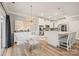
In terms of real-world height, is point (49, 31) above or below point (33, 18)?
below

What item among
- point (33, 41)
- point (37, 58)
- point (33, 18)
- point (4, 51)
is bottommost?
point (37, 58)

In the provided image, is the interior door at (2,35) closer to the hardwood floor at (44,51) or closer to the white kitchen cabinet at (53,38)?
the hardwood floor at (44,51)

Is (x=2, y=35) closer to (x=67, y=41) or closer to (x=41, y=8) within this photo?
(x=41, y=8)

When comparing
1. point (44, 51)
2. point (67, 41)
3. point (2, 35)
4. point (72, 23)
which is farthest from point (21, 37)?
point (72, 23)

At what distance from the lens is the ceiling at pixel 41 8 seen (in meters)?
2.58

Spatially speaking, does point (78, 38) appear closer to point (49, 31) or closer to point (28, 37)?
point (49, 31)

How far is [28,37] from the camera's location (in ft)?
8.63

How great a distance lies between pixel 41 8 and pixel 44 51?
3.14ft

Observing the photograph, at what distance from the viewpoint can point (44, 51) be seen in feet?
8.73

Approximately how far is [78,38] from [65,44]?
1.02 ft

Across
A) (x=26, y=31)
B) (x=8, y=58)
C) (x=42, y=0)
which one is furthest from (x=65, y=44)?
(x=8, y=58)

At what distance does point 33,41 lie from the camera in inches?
105

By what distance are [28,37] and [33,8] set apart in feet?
2.14

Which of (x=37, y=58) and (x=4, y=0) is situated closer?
(x=4, y=0)
